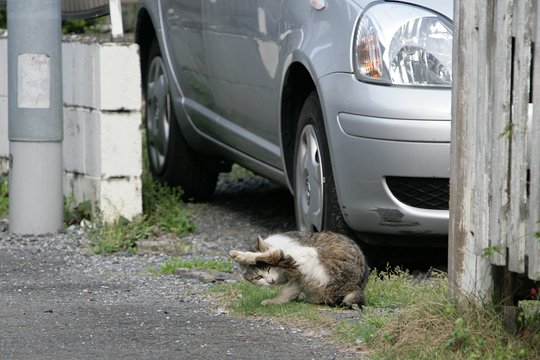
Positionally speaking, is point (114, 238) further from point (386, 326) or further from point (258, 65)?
point (386, 326)

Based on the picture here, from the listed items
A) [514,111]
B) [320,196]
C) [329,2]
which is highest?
[329,2]

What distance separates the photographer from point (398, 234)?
18.4 ft

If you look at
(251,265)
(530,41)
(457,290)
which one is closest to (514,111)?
(530,41)

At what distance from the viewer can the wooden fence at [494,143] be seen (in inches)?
147

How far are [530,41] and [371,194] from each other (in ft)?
6.19

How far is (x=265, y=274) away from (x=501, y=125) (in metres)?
1.45

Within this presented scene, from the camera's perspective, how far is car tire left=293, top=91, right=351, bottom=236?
5.75m

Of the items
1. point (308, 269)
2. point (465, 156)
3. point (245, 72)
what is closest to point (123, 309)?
point (308, 269)

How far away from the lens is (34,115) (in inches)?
275

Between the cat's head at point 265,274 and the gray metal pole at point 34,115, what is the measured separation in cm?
236

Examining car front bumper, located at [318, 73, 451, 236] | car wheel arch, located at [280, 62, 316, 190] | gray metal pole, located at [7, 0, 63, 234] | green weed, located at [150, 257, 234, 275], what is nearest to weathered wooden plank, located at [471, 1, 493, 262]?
car front bumper, located at [318, 73, 451, 236]

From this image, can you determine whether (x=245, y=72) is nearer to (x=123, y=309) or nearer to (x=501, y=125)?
(x=123, y=309)

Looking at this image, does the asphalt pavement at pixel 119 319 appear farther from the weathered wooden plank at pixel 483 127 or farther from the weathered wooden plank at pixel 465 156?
the weathered wooden plank at pixel 483 127

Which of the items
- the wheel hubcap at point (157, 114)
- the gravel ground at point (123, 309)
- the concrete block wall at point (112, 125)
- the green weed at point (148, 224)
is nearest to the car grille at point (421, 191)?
the gravel ground at point (123, 309)
